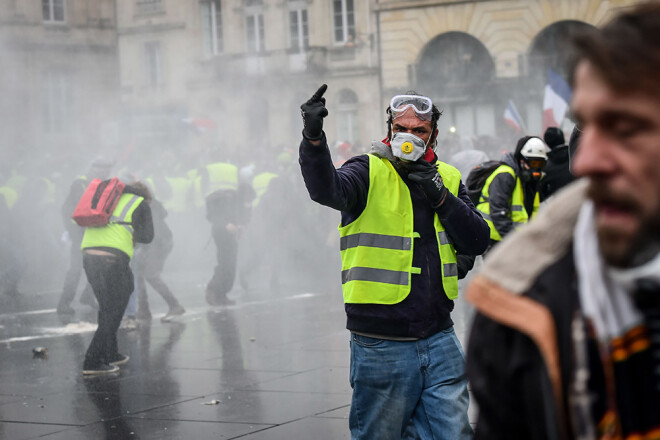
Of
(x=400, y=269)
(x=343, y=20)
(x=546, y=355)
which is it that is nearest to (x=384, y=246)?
(x=400, y=269)

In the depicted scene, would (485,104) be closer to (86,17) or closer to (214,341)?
(86,17)

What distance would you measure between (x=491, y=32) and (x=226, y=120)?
29.7 feet

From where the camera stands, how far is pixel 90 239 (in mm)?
8750

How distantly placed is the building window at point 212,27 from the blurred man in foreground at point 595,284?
1406 inches

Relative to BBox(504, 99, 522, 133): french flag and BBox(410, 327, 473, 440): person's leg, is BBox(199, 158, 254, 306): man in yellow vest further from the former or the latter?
BBox(410, 327, 473, 440): person's leg

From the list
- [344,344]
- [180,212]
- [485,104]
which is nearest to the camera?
[344,344]

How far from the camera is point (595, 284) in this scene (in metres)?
1.53

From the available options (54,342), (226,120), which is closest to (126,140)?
(226,120)

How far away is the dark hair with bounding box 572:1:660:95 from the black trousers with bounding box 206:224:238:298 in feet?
39.0

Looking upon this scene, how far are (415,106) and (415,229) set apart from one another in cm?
49

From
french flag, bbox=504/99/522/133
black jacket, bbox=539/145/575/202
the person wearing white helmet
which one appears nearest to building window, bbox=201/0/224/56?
french flag, bbox=504/99/522/133

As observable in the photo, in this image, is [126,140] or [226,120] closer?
[126,140]

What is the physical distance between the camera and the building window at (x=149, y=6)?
126ft

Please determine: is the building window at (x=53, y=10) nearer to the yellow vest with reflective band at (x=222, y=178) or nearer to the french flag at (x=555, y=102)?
the yellow vest with reflective band at (x=222, y=178)
